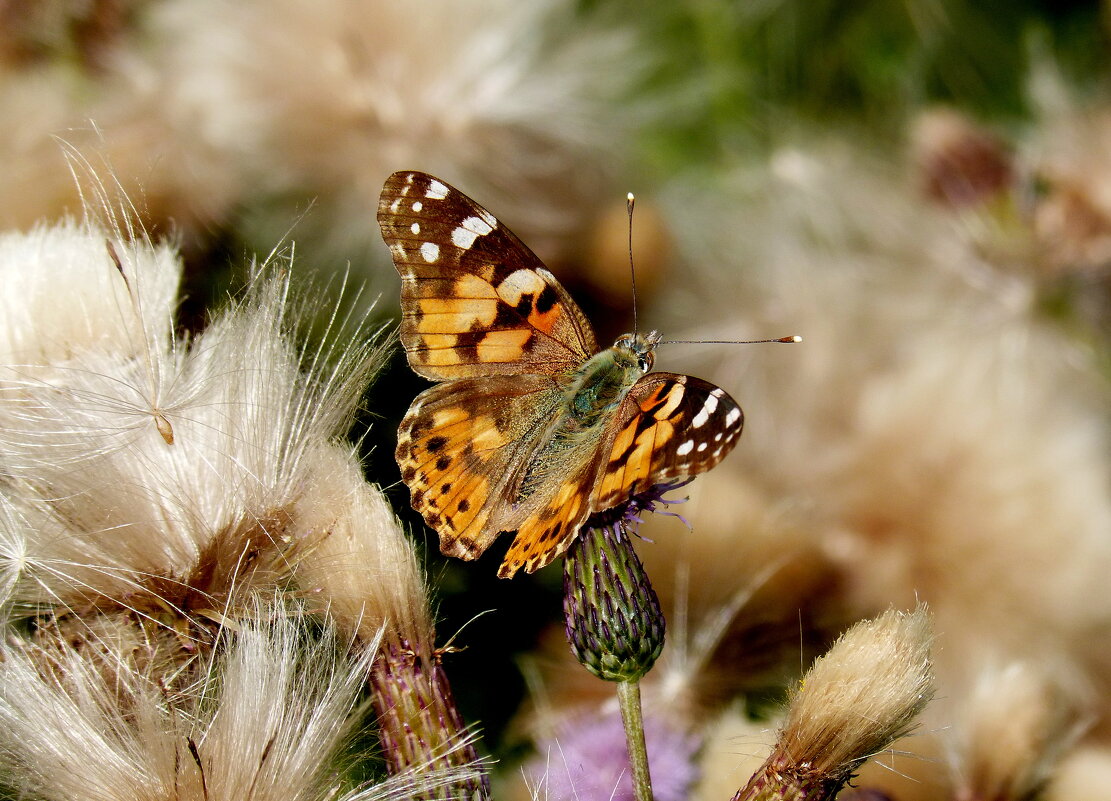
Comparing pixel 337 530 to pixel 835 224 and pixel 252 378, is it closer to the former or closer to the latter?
pixel 252 378

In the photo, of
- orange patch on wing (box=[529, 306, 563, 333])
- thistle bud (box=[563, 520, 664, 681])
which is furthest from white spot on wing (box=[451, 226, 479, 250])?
thistle bud (box=[563, 520, 664, 681])

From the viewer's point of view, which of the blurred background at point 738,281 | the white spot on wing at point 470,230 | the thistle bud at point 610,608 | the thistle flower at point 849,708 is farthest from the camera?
the blurred background at point 738,281

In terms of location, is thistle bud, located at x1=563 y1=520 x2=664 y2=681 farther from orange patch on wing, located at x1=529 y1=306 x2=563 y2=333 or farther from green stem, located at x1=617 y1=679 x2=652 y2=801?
orange patch on wing, located at x1=529 y1=306 x2=563 y2=333

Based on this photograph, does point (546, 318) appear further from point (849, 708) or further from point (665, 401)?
point (849, 708)

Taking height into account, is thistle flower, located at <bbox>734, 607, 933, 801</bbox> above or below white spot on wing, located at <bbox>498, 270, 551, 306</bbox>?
below

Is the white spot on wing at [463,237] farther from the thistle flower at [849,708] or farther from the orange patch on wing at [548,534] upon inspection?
the thistle flower at [849,708]

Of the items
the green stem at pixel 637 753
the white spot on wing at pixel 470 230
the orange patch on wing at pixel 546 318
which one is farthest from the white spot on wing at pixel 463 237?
the green stem at pixel 637 753
